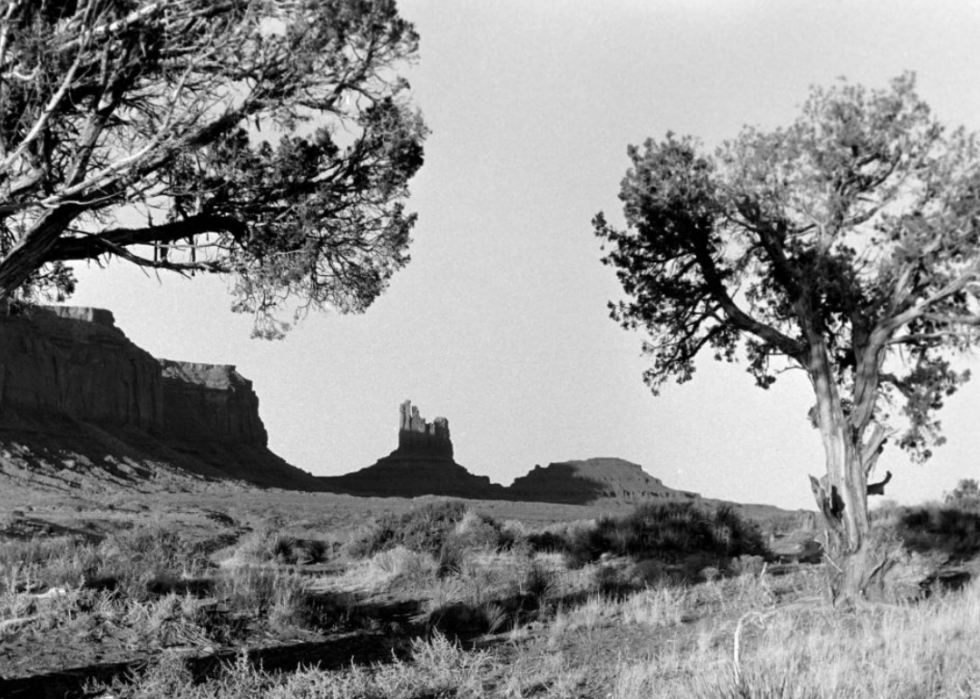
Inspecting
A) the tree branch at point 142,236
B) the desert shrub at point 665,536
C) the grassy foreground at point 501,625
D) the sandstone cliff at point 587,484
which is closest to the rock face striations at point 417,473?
the sandstone cliff at point 587,484

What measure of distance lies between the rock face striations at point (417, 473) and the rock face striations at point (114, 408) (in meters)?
9.92

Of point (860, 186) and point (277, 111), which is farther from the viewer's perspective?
point (860, 186)

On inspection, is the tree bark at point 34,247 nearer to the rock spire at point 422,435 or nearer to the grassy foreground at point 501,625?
the grassy foreground at point 501,625

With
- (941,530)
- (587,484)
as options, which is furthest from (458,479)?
(941,530)

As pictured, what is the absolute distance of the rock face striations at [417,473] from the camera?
5418 inches

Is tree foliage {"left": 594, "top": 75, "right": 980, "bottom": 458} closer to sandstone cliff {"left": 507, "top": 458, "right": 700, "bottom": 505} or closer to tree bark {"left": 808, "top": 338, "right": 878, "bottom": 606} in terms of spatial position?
tree bark {"left": 808, "top": 338, "right": 878, "bottom": 606}

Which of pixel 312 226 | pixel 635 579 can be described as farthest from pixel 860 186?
pixel 312 226

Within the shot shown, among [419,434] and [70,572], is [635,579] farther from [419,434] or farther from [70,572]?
[419,434]

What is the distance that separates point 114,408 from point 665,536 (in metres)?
104

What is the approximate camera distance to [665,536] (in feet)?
84.2

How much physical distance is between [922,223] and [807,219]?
1721 mm

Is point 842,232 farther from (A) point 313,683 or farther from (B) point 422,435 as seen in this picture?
(B) point 422,435

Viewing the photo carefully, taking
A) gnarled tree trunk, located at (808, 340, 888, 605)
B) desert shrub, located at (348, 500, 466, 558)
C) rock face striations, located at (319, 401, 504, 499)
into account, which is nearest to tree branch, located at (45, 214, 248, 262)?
gnarled tree trunk, located at (808, 340, 888, 605)

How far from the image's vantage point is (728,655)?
10.4 metres
